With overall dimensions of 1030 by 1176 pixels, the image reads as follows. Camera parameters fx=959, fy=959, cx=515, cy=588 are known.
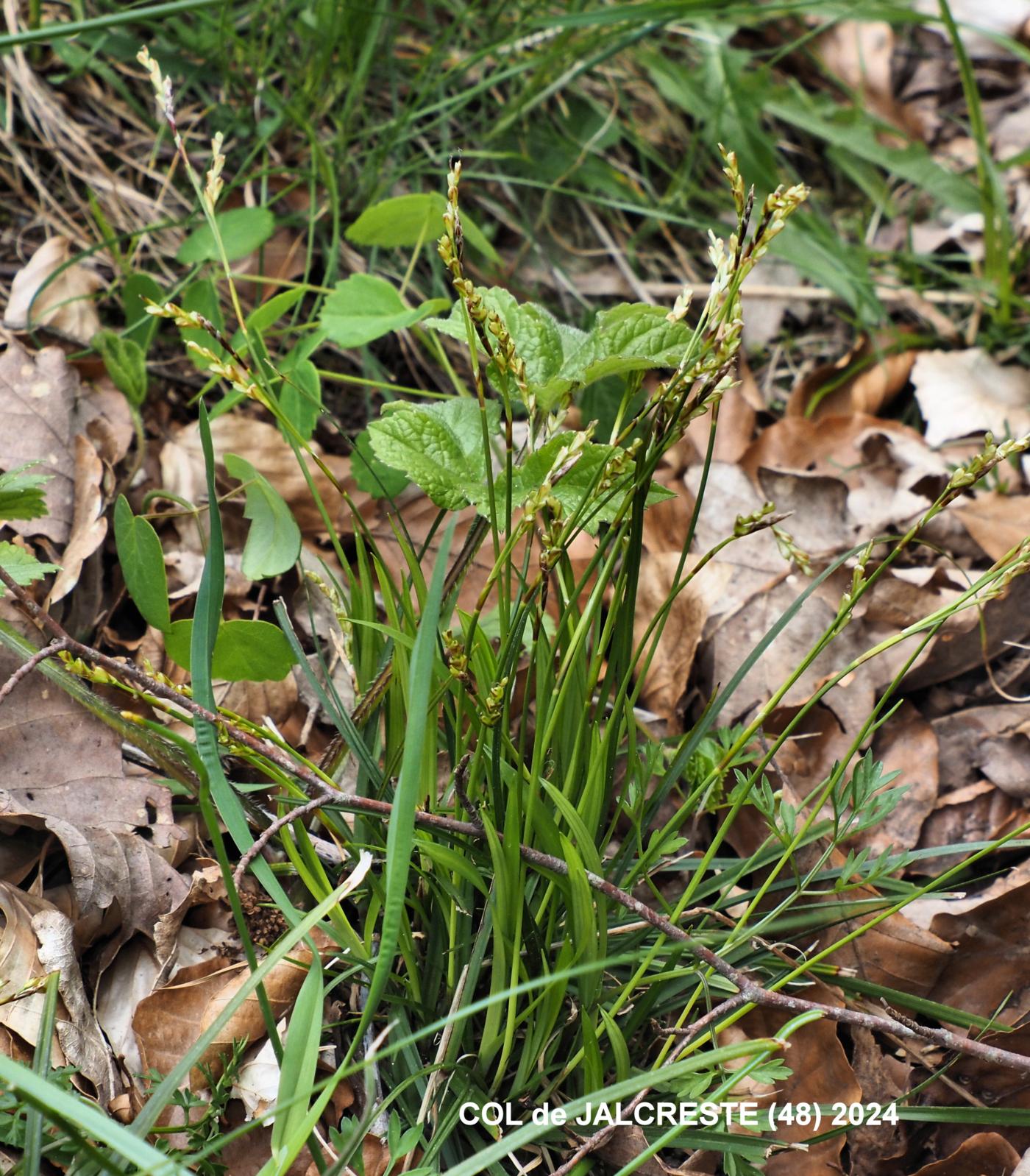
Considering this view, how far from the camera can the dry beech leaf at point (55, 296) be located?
67.1 inches

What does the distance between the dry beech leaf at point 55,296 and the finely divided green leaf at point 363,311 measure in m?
0.56

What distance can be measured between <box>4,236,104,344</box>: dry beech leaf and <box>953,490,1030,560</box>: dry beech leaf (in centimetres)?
172

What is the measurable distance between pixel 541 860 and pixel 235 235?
1212 millimetres

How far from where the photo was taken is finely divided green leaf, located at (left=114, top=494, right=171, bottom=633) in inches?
46.8

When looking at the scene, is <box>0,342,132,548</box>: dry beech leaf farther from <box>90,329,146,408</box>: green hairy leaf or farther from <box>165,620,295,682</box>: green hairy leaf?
<box>165,620,295,682</box>: green hairy leaf

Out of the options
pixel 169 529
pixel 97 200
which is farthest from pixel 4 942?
pixel 97 200

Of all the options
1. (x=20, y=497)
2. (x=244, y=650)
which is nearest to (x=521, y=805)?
(x=244, y=650)

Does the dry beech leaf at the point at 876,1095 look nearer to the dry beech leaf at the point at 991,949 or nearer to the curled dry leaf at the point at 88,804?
the dry beech leaf at the point at 991,949

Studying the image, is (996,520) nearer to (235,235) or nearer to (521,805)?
(521,805)

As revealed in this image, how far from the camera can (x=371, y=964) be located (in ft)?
3.52

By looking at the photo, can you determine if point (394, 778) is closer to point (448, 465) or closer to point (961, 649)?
point (448, 465)

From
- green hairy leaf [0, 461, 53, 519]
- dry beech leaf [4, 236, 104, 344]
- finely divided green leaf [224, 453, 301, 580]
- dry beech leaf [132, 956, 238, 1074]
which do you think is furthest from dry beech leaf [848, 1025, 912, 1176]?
dry beech leaf [4, 236, 104, 344]

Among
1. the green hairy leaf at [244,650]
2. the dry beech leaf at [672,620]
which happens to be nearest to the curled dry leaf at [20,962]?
the green hairy leaf at [244,650]

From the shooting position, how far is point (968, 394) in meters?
2.15
